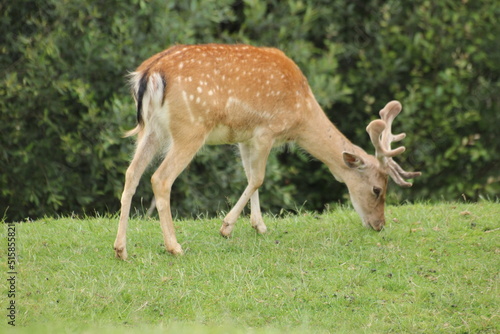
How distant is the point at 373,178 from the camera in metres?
8.41

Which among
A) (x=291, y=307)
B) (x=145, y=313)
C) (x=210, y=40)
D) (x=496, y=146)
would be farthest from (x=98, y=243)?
(x=496, y=146)

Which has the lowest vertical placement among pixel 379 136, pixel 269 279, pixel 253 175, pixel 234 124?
pixel 269 279

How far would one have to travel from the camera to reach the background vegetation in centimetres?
1074

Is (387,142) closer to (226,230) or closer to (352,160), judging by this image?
(352,160)

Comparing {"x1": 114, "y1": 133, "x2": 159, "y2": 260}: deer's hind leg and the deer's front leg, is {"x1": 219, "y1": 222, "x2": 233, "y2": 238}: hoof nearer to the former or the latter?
the deer's front leg

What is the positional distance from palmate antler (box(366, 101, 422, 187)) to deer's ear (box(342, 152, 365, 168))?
0.18 metres

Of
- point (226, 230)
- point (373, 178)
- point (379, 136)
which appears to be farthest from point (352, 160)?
point (226, 230)

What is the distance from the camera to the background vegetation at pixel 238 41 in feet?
35.2

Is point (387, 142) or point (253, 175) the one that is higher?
point (387, 142)

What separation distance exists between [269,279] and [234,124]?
1569 mm

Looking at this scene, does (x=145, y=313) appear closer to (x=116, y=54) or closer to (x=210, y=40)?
(x=116, y=54)

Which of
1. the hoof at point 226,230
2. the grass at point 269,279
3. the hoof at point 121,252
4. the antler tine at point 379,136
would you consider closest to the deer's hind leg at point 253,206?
the grass at point 269,279

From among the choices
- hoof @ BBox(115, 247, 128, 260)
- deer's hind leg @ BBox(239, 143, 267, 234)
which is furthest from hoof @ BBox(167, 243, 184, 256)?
deer's hind leg @ BBox(239, 143, 267, 234)

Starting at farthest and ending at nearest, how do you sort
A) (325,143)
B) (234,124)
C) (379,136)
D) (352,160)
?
(325,143) < (352,160) < (379,136) < (234,124)
